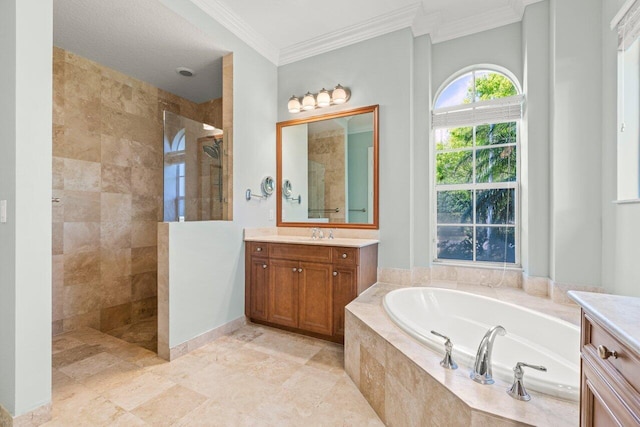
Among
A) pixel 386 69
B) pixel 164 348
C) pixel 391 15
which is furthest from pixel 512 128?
pixel 164 348

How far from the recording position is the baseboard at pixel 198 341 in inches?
91.0

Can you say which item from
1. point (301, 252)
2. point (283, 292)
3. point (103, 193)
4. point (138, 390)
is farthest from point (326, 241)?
point (103, 193)

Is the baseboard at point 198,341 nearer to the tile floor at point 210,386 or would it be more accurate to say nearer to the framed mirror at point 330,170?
the tile floor at point 210,386

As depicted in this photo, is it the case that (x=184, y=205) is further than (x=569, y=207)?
Yes

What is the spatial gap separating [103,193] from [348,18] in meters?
3.01

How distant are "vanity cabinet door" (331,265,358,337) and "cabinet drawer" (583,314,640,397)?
5.36ft

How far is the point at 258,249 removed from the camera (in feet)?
9.63

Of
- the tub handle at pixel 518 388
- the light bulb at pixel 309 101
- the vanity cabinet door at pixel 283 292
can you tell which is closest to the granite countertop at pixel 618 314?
the tub handle at pixel 518 388

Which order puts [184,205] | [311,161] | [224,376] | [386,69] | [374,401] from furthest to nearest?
[311,161]
[386,69]
[184,205]
[224,376]
[374,401]

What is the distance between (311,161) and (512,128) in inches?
77.6

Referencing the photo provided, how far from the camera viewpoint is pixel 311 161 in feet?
10.7

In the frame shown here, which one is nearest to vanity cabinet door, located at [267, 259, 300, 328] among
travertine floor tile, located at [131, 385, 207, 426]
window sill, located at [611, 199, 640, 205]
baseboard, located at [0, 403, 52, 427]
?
travertine floor tile, located at [131, 385, 207, 426]

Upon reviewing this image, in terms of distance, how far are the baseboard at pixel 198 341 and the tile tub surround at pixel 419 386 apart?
1261mm

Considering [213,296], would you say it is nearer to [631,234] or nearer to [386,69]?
[386,69]
